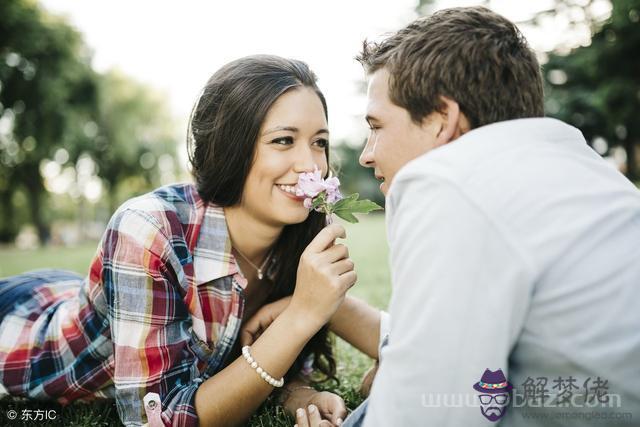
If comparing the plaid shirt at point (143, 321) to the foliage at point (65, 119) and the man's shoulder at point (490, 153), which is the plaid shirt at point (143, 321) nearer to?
the man's shoulder at point (490, 153)

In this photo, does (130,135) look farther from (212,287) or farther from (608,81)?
(212,287)

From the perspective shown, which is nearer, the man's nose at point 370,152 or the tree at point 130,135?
the man's nose at point 370,152

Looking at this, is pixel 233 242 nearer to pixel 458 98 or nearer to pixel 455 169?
pixel 458 98

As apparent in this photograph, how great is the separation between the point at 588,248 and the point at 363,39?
192 centimetres

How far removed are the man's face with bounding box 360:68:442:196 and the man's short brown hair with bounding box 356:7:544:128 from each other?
0.04 meters

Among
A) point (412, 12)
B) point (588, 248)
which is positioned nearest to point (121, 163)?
point (412, 12)

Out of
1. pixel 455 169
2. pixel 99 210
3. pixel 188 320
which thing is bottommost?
pixel 99 210

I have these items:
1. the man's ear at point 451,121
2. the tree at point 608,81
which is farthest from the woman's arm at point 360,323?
the tree at point 608,81

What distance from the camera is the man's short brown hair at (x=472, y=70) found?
6.59 feet

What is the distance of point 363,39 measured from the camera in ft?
9.87

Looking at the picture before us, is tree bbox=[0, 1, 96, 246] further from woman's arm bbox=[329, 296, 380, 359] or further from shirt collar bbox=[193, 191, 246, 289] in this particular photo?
woman's arm bbox=[329, 296, 380, 359]

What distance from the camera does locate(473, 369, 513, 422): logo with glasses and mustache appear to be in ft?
4.88

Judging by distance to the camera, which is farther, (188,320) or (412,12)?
(412,12)

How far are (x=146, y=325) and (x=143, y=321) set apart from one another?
25 mm
